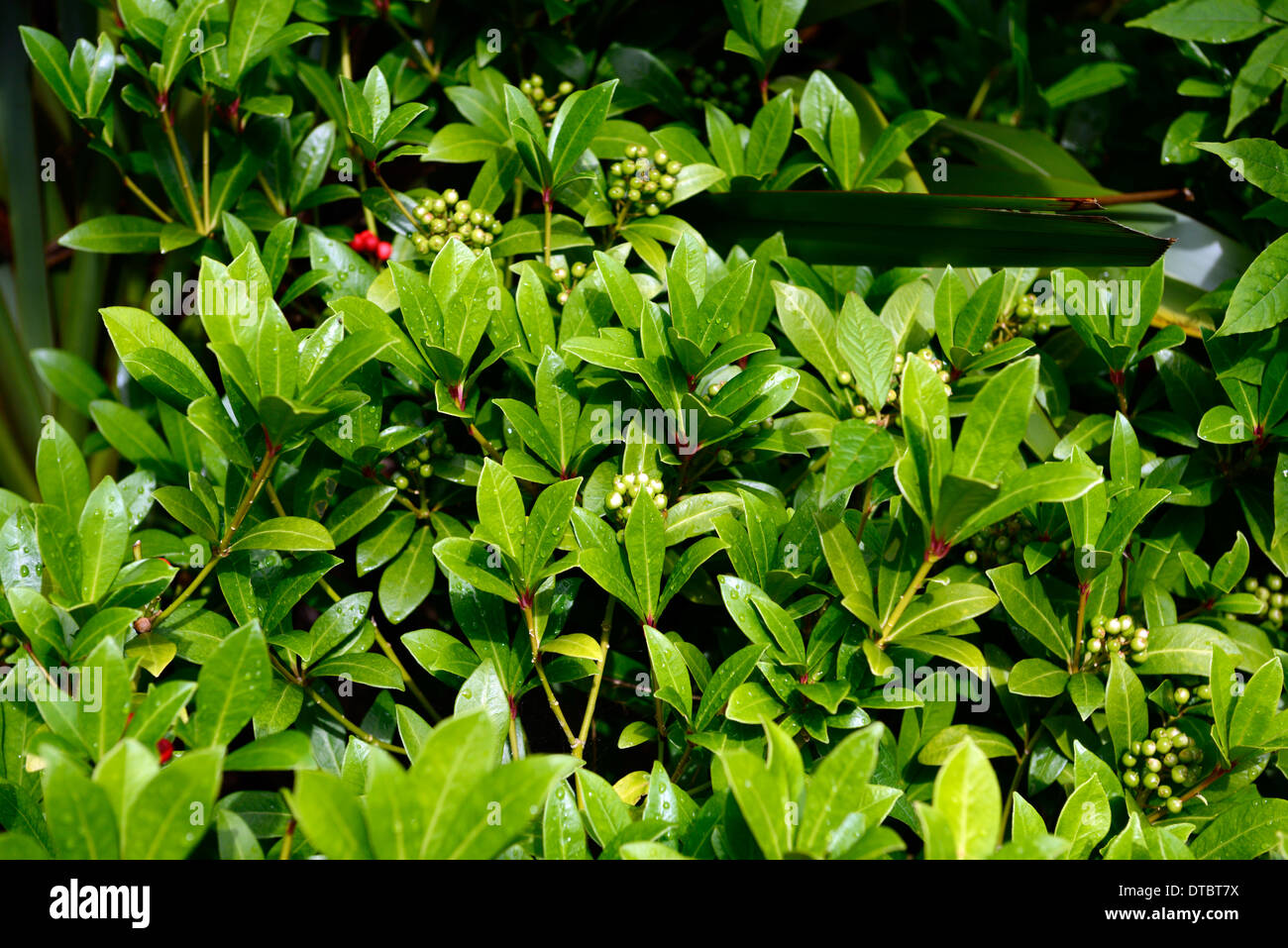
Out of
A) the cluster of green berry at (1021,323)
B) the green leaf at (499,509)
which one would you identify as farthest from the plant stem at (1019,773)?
the green leaf at (499,509)

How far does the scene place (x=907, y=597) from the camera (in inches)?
35.1

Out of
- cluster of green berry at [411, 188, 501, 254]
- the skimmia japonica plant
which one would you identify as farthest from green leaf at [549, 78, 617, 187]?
cluster of green berry at [411, 188, 501, 254]

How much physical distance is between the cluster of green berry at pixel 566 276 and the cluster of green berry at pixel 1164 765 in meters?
0.82

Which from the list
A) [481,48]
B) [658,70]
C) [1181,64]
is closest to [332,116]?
[481,48]

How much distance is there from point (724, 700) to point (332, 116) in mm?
1011

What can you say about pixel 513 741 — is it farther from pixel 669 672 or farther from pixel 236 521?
pixel 236 521

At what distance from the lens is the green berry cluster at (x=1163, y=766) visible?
0.98 m

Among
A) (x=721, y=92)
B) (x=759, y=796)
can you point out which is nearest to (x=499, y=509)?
(x=759, y=796)

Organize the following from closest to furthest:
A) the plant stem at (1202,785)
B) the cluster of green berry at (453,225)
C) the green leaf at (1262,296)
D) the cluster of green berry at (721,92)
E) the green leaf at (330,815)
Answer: the green leaf at (330,815), the plant stem at (1202,785), the green leaf at (1262,296), the cluster of green berry at (453,225), the cluster of green berry at (721,92)

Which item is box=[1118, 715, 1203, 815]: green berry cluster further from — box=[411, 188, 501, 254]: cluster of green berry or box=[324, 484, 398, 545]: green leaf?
box=[411, 188, 501, 254]: cluster of green berry

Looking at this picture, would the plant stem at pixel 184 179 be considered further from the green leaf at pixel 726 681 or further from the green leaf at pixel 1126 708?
the green leaf at pixel 1126 708

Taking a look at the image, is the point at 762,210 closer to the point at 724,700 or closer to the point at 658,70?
the point at 658,70

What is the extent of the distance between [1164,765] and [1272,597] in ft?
1.05

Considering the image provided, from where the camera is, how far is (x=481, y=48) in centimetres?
140
